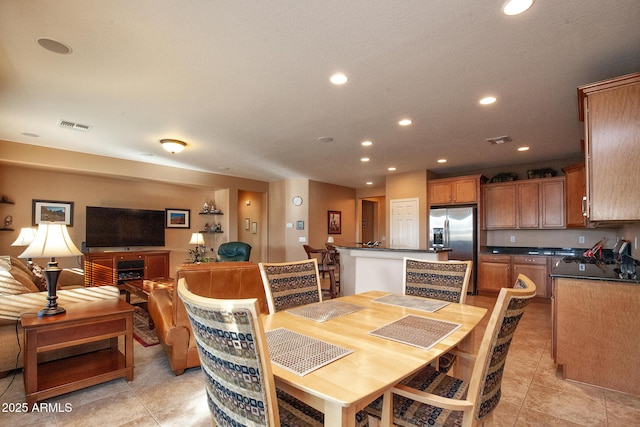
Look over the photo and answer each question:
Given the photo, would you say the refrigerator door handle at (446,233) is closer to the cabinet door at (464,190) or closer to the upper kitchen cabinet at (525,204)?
the cabinet door at (464,190)

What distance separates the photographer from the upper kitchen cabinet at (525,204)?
17.3 ft

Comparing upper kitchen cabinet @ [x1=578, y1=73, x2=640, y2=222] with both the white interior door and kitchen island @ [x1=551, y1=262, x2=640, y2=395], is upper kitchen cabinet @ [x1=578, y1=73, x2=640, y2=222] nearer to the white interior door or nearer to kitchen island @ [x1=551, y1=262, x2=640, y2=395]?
kitchen island @ [x1=551, y1=262, x2=640, y2=395]

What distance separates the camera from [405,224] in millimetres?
6656

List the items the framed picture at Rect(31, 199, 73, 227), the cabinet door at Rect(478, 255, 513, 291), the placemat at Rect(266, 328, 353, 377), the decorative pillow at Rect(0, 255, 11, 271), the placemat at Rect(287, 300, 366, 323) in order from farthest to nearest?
the cabinet door at Rect(478, 255, 513, 291) → the framed picture at Rect(31, 199, 73, 227) → the decorative pillow at Rect(0, 255, 11, 271) → the placemat at Rect(287, 300, 366, 323) → the placemat at Rect(266, 328, 353, 377)

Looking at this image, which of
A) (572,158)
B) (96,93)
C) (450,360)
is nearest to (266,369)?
(450,360)

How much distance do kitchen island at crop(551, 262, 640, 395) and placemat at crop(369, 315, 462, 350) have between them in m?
1.67

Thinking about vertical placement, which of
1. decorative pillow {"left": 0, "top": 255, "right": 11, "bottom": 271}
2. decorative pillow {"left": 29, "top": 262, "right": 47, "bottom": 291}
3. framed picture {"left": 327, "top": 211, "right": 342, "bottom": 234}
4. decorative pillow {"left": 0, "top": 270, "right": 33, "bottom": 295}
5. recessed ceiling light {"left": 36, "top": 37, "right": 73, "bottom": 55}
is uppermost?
recessed ceiling light {"left": 36, "top": 37, "right": 73, "bottom": 55}

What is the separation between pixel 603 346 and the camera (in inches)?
92.3

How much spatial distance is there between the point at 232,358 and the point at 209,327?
11 centimetres

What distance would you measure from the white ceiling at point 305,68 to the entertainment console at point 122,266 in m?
2.24

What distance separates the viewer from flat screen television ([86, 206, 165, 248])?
5.76 m

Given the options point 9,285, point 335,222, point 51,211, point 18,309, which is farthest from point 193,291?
point 335,222

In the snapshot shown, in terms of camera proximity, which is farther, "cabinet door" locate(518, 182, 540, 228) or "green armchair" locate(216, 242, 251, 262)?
"green armchair" locate(216, 242, 251, 262)

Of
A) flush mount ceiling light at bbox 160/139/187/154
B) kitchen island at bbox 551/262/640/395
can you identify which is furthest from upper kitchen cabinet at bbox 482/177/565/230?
flush mount ceiling light at bbox 160/139/187/154
